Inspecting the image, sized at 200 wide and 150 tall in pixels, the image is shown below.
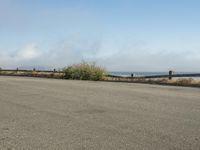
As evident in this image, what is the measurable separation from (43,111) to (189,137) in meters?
4.94

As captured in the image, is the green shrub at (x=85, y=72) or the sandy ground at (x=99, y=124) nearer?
the sandy ground at (x=99, y=124)

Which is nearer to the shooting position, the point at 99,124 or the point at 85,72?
the point at 99,124

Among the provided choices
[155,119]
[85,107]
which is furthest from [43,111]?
[155,119]

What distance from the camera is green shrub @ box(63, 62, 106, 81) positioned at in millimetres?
37219

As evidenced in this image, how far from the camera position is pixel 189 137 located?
8.59 metres

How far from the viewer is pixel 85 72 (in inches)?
1497

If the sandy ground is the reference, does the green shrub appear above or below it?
above

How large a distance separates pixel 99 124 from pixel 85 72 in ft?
91.9

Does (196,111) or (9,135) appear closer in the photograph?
(9,135)

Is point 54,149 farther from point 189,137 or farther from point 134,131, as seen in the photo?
point 189,137

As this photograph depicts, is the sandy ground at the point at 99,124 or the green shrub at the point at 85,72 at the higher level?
the green shrub at the point at 85,72

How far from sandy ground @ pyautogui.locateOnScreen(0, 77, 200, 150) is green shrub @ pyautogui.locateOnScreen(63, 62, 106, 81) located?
22059 millimetres

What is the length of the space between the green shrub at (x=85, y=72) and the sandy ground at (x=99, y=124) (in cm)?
2206

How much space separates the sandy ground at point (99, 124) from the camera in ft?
26.3
